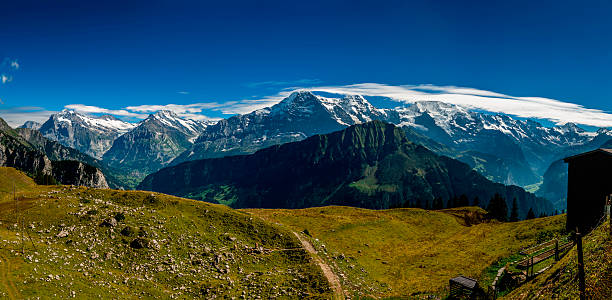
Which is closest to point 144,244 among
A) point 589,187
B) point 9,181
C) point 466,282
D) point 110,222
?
point 110,222

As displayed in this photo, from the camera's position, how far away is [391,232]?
84312 mm

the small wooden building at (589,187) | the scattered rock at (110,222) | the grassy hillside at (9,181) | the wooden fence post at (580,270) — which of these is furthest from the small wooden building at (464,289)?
the grassy hillside at (9,181)

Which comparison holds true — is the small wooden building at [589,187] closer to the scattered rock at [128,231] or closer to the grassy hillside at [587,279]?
the grassy hillside at [587,279]

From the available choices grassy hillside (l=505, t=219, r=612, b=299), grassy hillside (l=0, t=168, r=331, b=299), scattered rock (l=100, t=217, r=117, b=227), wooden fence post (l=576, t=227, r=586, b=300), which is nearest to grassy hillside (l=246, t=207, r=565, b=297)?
grassy hillside (l=0, t=168, r=331, b=299)

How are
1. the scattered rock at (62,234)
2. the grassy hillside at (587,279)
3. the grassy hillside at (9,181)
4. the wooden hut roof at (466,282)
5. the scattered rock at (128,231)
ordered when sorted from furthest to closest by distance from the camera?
the grassy hillside at (9,181), the scattered rock at (128,231), the scattered rock at (62,234), the wooden hut roof at (466,282), the grassy hillside at (587,279)

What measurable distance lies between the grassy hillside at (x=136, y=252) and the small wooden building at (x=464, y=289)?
51.9ft

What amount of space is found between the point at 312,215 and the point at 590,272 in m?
80.4

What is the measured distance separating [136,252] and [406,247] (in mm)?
56149

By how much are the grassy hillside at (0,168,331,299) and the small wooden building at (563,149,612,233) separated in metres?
42.3

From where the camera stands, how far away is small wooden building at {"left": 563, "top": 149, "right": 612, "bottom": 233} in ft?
151

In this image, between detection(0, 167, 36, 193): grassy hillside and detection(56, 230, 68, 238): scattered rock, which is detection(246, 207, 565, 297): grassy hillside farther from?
detection(0, 167, 36, 193): grassy hillside

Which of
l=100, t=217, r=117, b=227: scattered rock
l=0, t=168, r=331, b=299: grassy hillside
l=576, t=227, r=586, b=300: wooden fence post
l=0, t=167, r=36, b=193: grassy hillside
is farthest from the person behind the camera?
l=0, t=167, r=36, b=193: grassy hillside

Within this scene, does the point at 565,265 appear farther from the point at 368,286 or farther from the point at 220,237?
the point at 220,237

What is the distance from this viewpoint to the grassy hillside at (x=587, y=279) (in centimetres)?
1759
